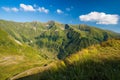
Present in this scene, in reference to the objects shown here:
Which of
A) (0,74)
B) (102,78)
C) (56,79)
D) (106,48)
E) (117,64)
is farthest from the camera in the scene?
(0,74)

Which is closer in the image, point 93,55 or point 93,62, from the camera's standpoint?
point 93,62

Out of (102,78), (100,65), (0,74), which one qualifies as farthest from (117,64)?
(0,74)

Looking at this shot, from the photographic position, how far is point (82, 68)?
773 centimetres

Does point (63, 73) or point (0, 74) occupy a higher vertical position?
point (63, 73)

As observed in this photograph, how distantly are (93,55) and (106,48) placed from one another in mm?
1907

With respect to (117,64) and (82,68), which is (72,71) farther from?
(117,64)

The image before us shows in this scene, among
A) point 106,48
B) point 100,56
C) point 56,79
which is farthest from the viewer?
point 106,48

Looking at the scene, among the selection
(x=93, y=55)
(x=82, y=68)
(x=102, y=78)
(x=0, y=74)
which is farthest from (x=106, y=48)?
(x=0, y=74)

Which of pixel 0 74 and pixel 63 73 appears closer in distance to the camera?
pixel 63 73

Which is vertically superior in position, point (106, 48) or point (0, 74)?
point (106, 48)

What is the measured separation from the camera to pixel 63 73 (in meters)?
7.89

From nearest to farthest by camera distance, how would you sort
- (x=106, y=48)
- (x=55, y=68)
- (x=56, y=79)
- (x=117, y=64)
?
(x=56, y=79) < (x=117, y=64) < (x=55, y=68) < (x=106, y=48)

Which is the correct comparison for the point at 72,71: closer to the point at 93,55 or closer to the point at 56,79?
the point at 56,79

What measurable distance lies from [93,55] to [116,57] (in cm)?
108
